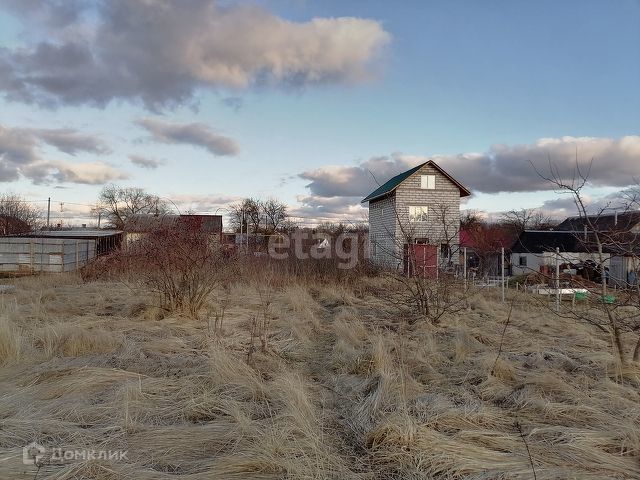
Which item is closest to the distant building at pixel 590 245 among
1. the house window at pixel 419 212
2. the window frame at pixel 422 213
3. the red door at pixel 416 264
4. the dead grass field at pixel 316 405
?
the dead grass field at pixel 316 405

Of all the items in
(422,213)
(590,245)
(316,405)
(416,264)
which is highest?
(422,213)

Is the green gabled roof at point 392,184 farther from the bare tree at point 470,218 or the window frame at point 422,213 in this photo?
the bare tree at point 470,218

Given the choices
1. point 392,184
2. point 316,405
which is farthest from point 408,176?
point 316,405

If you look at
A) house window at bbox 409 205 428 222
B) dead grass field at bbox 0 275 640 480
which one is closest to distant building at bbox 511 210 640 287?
dead grass field at bbox 0 275 640 480

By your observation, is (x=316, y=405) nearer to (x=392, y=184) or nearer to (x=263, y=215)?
(x=392, y=184)

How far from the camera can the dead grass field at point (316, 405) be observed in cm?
282

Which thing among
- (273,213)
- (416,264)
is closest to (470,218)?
(273,213)

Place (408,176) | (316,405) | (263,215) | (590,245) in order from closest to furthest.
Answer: (316,405)
(590,245)
(408,176)
(263,215)

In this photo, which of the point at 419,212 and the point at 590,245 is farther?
the point at 419,212

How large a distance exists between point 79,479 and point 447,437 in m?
2.34

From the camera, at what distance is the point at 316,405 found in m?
3.93

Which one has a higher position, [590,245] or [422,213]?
[422,213]

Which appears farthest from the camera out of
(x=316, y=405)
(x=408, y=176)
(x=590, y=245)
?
(x=408, y=176)

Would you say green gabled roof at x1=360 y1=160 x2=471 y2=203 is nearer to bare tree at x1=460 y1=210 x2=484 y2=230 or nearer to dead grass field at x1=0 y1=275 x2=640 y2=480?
dead grass field at x1=0 y1=275 x2=640 y2=480
